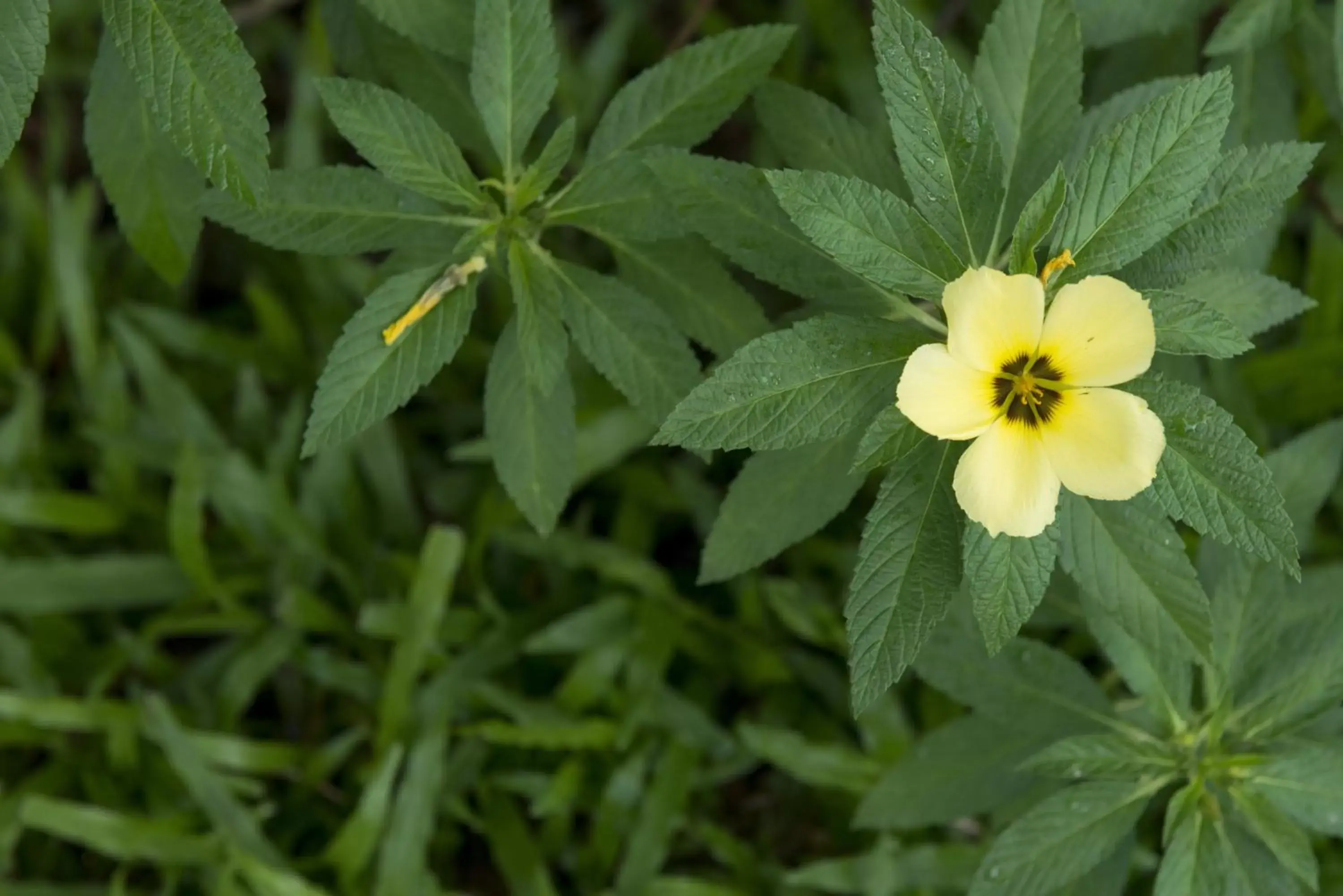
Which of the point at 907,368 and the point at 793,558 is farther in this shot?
the point at 793,558

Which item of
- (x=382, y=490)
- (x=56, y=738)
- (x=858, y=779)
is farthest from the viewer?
(x=382, y=490)

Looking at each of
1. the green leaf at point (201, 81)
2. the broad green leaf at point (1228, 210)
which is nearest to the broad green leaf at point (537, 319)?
the green leaf at point (201, 81)

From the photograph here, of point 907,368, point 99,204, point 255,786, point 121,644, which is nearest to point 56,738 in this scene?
point 121,644

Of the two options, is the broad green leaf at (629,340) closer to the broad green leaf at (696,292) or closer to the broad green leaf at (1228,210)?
the broad green leaf at (696,292)

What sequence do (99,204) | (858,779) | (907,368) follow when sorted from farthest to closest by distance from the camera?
(99,204), (858,779), (907,368)

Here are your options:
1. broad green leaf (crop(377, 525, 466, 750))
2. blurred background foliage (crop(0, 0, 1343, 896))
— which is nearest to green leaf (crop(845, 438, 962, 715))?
blurred background foliage (crop(0, 0, 1343, 896))

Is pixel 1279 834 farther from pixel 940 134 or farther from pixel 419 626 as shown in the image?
pixel 419 626

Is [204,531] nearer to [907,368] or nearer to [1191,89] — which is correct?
[907,368]
